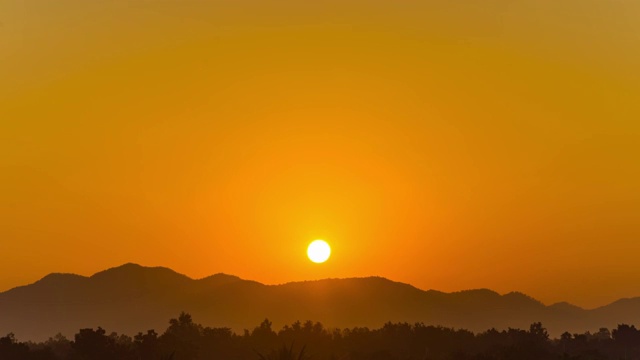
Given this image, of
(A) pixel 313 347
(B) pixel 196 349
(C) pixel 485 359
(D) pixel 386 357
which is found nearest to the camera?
(C) pixel 485 359

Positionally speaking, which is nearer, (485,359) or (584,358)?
(485,359)

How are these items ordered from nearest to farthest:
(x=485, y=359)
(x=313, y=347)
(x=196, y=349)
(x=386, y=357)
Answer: (x=485, y=359) → (x=386, y=357) → (x=196, y=349) → (x=313, y=347)

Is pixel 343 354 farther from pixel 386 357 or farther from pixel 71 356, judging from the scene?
pixel 71 356

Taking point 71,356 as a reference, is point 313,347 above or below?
above

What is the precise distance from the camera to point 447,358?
18050 centimetres

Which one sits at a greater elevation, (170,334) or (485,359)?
(170,334)

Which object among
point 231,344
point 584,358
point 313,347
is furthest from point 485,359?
point 231,344

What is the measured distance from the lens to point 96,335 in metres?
158

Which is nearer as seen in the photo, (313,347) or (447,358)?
(447,358)

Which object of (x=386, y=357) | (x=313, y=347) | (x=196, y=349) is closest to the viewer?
(x=386, y=357)

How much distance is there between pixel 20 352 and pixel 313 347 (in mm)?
60266

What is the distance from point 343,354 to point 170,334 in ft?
110

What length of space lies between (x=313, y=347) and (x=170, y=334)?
93.1 feet

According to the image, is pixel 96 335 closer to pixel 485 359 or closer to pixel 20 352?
pixel 20 352
